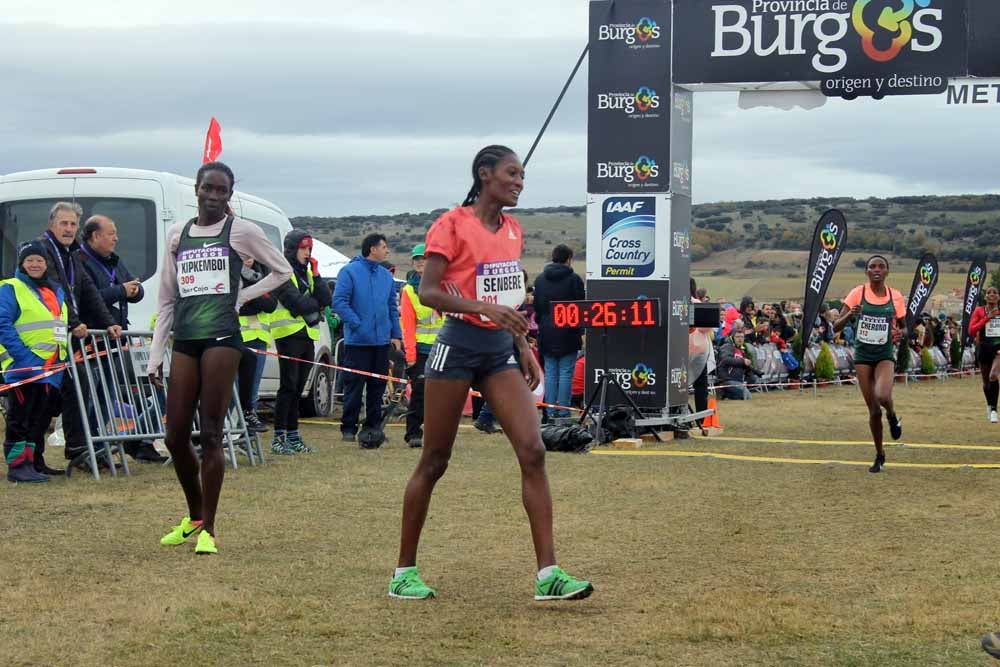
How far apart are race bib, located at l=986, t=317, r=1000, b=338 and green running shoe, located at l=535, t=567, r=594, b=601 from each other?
1490 cm

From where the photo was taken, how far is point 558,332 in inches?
665

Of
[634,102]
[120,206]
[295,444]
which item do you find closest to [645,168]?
[634,102]

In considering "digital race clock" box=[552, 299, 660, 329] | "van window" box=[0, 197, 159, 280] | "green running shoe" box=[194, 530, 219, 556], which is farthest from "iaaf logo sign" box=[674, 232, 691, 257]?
"green running shoe" box=[194, 530, 219, 556]

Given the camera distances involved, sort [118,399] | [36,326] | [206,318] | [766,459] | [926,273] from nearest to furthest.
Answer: [206,318]
[36,326]
[118,399]
[766,459]
[926,273]

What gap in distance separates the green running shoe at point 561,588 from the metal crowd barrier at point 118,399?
5357 mm

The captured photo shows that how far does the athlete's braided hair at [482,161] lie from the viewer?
664 cm

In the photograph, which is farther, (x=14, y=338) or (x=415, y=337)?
(x=415, y=337)

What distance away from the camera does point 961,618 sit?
6230 mm

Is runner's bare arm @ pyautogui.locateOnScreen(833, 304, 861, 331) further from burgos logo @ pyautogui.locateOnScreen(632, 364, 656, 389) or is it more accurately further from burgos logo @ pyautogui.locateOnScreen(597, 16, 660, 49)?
burgos logo @ pyautogui.locateOnScreen(597, 16, 660, 49)

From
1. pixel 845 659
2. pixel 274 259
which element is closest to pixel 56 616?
pixel 274 259

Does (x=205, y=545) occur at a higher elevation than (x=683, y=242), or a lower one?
lower

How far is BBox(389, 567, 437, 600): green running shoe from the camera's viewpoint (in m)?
6.56

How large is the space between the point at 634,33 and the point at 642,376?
151 inches

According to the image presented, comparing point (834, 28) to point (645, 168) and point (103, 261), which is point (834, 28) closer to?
point (645, 168)
